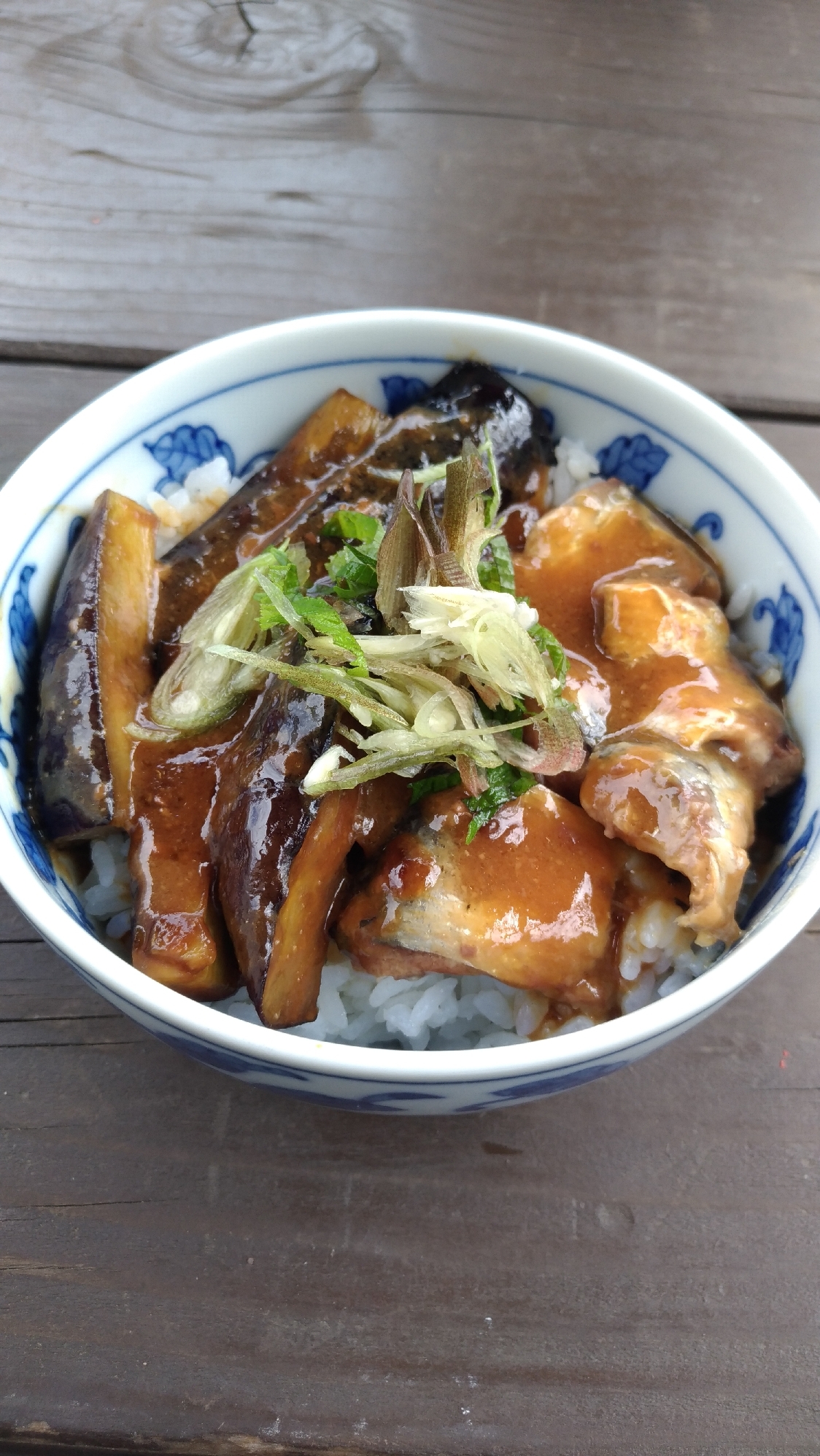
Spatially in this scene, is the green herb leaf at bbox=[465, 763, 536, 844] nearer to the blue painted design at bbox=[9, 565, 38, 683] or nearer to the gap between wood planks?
the blue painted design at bbox=[9, 565, 38, 683]

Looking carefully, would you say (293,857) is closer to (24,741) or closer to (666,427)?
(24,741)

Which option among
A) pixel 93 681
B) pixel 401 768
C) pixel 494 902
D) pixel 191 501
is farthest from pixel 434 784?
pixel 191 501

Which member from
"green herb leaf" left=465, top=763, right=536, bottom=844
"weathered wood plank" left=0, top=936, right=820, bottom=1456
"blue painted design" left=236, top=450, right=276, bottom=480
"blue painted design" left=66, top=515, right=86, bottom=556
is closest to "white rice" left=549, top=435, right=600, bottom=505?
"blue painted design" left=236, top=450, right=276, bottom=480

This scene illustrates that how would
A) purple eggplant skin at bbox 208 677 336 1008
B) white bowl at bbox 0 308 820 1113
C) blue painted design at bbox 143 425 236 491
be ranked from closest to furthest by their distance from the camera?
white bowl at bbox 0 308 820 1113
purple eggplant skin at bbox 208 677 336 1008
blue painted design at bbox 143 425 236 491

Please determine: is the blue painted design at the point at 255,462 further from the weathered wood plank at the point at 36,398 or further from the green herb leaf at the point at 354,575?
the weathered wood plank at the point at 36,398

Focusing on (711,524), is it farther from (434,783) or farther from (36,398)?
(36,398)

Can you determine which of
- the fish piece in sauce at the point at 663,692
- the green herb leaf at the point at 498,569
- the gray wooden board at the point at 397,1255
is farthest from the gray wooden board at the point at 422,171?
the gray wooden board at the point at 397,1255

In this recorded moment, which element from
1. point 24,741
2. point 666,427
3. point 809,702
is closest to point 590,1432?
point 809,702
